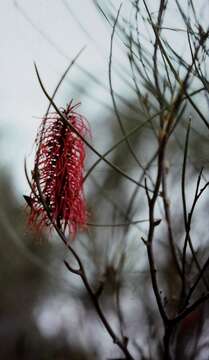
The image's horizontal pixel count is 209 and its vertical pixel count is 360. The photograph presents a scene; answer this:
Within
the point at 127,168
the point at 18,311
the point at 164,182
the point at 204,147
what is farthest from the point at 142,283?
the point at 18,311

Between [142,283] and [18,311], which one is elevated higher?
[18,311]

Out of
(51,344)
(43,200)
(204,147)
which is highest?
(51,344)

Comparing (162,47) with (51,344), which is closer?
(162,47)

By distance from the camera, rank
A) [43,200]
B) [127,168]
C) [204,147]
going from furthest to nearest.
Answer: [127,168], [204,147], [43,200]

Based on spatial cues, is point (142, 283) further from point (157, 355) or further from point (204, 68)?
point (204, 68)

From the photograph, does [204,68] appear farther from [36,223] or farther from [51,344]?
[51,344]

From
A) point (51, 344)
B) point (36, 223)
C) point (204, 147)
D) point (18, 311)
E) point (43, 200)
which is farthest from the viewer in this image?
point (18, 311)
